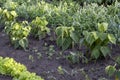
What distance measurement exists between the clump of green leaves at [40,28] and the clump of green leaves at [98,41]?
104cm

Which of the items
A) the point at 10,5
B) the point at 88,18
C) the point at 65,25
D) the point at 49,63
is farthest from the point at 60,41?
the point at 10,5

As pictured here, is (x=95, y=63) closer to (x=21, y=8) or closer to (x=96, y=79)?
(x=96, y=79)

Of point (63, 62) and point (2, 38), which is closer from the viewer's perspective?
point (63, 62)

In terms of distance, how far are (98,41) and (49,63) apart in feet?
2.39

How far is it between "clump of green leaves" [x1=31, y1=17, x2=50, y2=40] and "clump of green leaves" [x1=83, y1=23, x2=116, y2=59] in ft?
3.41

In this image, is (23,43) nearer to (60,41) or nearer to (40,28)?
(40,28)

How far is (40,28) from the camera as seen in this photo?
5.64 m

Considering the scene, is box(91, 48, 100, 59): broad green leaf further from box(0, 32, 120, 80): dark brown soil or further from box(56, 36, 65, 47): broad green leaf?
box(56, 36, 65, 47): broad green leaf

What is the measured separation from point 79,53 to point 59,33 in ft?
1.45

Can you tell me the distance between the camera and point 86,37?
470 centimetres

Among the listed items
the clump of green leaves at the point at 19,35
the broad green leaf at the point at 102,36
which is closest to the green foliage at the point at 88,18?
the broad green leaf at the point at 102,36

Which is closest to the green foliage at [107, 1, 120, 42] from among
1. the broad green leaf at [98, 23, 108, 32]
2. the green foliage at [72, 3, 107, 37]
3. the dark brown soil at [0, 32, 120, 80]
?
the green foliage at [72, 3, 107, 37]

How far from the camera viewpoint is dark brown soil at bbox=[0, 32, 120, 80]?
4.48 m

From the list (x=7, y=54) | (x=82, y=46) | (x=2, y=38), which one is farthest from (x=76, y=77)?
(x=2, y=38)
